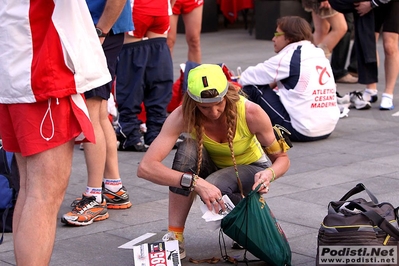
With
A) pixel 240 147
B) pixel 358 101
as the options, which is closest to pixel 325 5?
pixel 358 101

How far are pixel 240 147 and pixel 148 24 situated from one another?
248 cm

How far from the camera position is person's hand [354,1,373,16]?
7695 millimetres

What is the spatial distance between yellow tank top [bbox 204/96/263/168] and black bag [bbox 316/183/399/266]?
621 millimetres

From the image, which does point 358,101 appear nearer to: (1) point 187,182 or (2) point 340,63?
(2) point 340,63

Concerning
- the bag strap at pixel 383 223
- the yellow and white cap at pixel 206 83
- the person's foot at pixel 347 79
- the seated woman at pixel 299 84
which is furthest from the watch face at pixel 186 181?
the person's foot at pixel 347 79

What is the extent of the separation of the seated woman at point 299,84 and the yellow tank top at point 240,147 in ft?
7.83

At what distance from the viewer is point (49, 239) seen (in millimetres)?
3381

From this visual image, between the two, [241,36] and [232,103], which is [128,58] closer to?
[232,103]

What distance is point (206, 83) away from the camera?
3.80 meters

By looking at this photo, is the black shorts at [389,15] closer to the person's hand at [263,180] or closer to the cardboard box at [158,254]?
the person's hand at [263,180]

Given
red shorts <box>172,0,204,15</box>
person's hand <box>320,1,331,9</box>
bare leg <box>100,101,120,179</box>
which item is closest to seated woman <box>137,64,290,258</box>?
bare leg <box>100,101,120,179</box>

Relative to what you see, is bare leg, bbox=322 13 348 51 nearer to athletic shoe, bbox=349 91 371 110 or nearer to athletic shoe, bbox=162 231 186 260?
athletic shoe, bbox=349 91 371 110

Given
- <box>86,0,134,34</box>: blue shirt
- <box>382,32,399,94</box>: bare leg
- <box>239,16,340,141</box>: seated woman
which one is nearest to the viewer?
<box>86,0,134,34</box>: blue shirt

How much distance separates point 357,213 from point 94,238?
1517 mm
